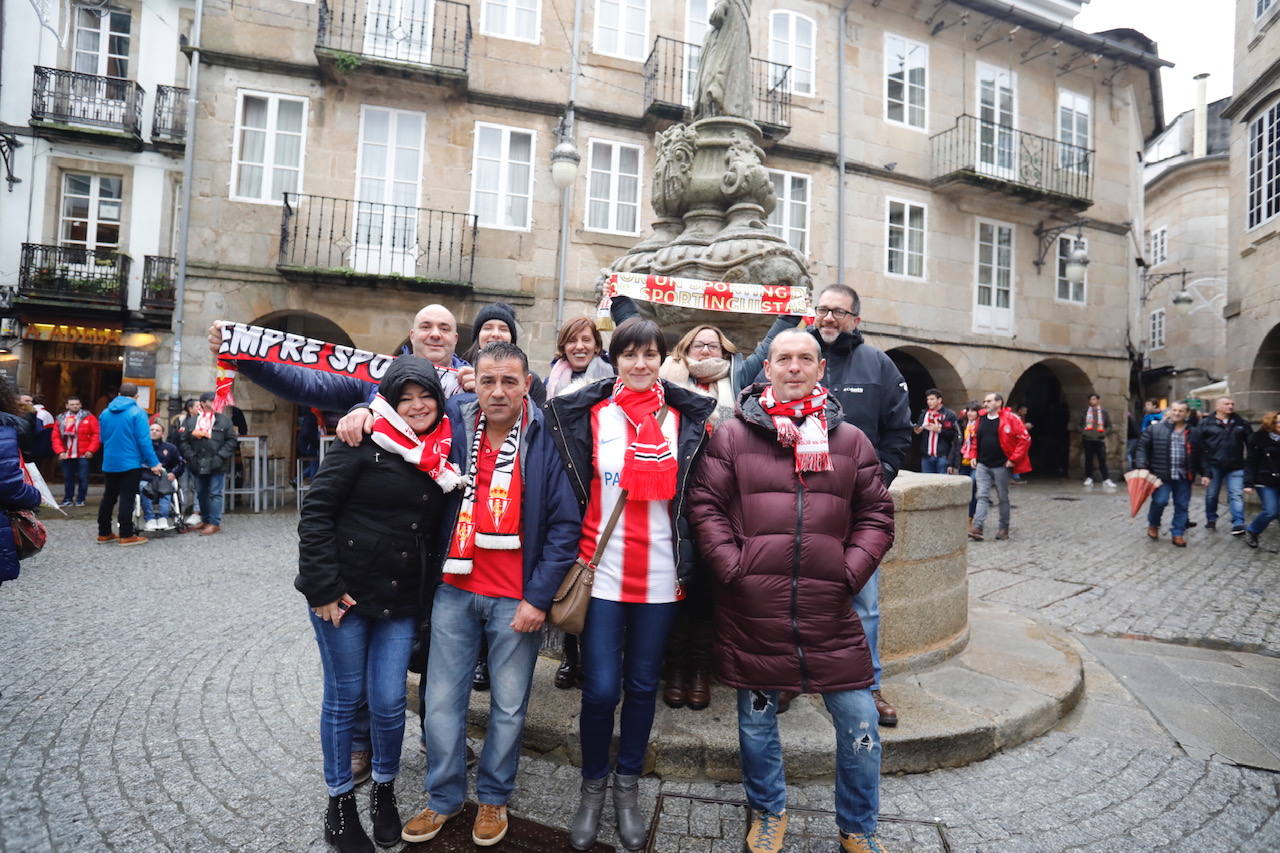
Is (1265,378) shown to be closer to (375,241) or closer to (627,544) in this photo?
(627,544)

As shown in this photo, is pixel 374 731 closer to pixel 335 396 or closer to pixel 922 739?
pixel 335 396

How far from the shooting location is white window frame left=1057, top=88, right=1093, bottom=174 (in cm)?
1658

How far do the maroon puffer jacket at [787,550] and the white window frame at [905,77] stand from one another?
15.4 m

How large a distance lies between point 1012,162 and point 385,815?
61.4ft

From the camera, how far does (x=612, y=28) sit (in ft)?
43.8

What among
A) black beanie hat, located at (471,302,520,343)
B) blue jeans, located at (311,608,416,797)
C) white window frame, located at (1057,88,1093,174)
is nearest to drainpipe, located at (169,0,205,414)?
black beanie hat, located at (471,302,520,343)

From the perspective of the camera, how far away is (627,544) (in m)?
2.47

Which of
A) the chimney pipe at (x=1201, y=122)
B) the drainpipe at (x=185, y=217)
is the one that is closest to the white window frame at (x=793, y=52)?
the drainpipe at (x=185, y=217)

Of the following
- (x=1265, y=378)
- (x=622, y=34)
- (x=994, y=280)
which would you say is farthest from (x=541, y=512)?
(x=1265, y=378)

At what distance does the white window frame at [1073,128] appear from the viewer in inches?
653

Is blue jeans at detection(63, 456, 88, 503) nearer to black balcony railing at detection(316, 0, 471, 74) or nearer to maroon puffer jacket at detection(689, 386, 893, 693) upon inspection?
black balcony railing at detection(316, 0, 471, 74)

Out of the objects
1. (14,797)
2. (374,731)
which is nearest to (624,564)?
(374,731)

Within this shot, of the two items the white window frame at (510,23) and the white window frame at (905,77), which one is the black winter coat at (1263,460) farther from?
the white window frame at (510,23)

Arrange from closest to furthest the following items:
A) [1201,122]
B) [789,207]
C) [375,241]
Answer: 1. [375,241]
2. [789,207]
3. [1201,122]
